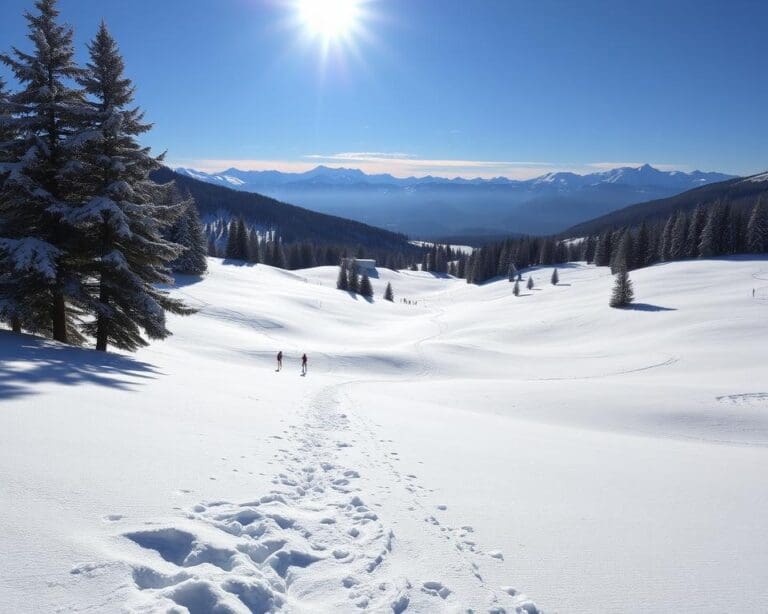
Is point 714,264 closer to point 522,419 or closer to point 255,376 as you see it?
point 522,419

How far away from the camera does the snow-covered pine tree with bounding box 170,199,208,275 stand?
5297cm

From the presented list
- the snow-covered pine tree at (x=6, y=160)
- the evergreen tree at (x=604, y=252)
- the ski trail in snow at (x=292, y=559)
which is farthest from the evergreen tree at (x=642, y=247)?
the snow-covered pine tree at (x=6, y=160)

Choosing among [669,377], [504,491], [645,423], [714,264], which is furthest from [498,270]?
[504,491]

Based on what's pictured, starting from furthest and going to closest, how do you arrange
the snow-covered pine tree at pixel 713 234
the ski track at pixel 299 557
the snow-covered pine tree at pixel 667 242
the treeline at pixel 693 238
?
the snow-covered pine tree at pixel 667 242 → the snow-covered pine tree at pixel 713 234 → the treeline at pixel 693 238 → the ski track at pixel 299 557

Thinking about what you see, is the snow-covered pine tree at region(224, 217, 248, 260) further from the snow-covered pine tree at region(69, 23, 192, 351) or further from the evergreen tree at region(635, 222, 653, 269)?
the evergreen tree at region(635, 222, 653, 269)

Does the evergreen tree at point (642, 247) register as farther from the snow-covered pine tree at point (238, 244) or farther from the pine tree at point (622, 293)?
the snow-covered pine tree at point (238, 244)

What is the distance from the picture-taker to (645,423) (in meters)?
16.0

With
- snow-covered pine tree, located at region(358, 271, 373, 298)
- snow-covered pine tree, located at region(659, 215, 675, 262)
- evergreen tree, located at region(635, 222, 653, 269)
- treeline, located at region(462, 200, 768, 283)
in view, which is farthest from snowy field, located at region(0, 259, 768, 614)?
snow-covered pine tree, located at region(659, 215, 675, 262)

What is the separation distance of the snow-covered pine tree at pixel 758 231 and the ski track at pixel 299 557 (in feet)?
305

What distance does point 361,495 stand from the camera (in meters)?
6.90

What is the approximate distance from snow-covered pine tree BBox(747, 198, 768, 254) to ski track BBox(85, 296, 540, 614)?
305 ft

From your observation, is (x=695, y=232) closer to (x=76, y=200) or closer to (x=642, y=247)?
(x=642, y=247)

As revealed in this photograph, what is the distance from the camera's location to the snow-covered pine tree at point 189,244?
53.0 metres

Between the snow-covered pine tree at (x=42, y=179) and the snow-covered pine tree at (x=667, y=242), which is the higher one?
the snow-covered pine tree at (x=667, y=242)
